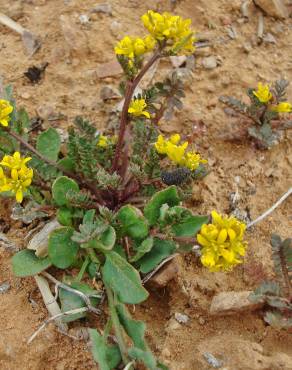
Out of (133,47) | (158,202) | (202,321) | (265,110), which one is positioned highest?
(133,47)

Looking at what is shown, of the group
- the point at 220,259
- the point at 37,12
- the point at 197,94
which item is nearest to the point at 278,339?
the point at 220,259

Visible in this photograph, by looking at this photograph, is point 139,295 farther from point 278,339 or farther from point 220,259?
point 278,339

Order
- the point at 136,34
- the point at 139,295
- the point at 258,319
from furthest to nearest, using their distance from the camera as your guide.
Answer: the point at 136,34, the point at 258,319, the point at 139,295

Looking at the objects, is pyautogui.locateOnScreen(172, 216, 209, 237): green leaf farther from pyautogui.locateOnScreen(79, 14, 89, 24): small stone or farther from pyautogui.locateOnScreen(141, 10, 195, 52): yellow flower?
pyautogui.locateOnScreen(79, 14, 89, 24): small stone

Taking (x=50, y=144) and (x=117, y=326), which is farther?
(x=50, y=144)

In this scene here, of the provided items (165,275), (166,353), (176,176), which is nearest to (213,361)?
→ (166,353)

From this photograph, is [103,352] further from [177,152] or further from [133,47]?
[133,47]

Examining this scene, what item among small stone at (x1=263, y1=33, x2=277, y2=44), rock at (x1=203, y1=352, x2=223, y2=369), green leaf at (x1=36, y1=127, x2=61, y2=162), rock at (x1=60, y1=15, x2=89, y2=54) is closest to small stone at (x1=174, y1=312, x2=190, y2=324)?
rock at (x1=203, y1=352, x2=223, y2=369)
